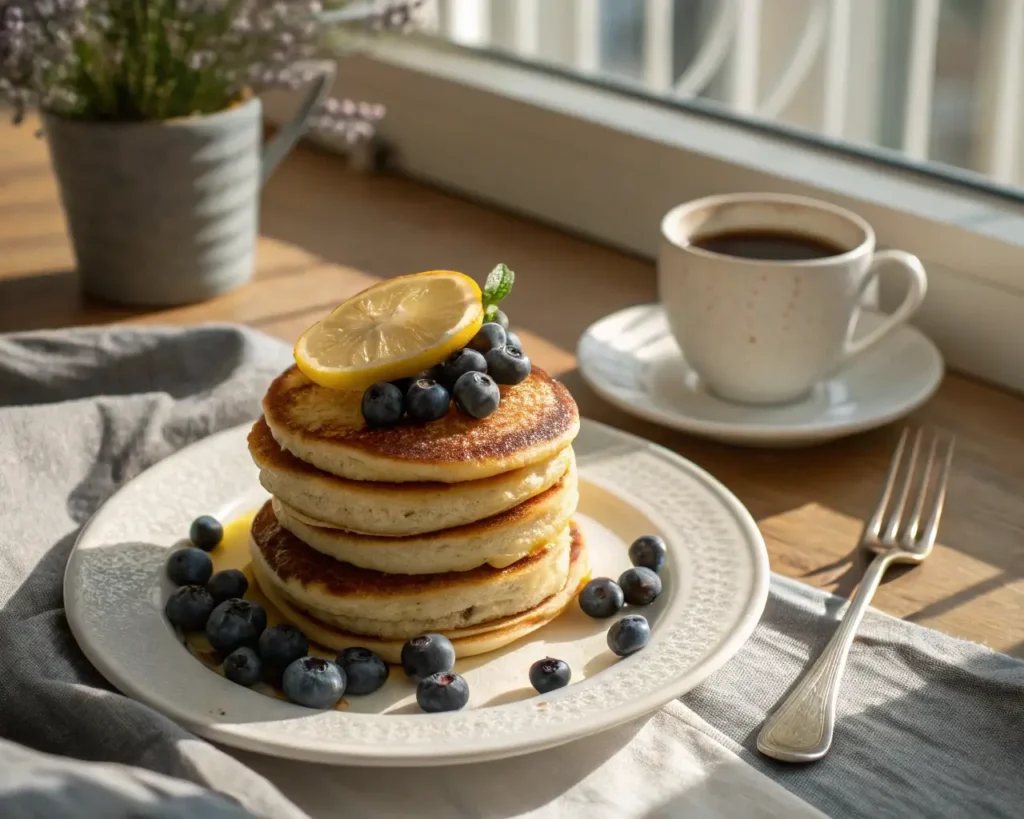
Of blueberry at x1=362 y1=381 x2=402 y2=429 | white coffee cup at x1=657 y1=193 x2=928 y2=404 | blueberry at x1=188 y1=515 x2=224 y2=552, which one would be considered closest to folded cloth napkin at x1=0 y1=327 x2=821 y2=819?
blueberry at x1=188 y1=515 x2=224 y2=552

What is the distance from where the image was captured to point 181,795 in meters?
0.75

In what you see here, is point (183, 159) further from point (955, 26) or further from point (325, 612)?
point (955, 26)

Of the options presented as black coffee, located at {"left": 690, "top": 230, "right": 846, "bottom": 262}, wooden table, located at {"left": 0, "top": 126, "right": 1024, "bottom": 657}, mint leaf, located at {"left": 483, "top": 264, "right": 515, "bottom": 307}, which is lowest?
wooden table, located at {"left": 0, "top": 126, "right": 1024, "bottom": 657}

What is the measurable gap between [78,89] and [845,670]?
1117 millimetres

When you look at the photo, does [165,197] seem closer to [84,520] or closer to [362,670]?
[84,520]

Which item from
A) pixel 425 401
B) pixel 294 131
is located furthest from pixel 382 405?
pixel 294 131

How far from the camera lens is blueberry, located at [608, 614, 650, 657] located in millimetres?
957

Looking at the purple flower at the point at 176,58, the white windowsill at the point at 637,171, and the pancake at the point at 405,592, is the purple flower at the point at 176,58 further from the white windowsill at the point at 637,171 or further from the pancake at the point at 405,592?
the pancake at the point at 405,592

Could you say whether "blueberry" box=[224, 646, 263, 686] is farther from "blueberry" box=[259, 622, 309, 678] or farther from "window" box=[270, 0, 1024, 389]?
"window" box=[270, 0, 1024, 389]

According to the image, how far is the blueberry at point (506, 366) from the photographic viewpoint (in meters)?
1.01

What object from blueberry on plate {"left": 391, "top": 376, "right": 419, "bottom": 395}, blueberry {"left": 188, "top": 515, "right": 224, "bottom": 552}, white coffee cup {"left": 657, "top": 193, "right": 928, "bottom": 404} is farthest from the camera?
white coffee cup {"left": 657, "top": 193, "right": 928, "bottom": 404}

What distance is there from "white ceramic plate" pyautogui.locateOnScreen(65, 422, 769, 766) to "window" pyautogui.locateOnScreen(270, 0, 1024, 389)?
49cm

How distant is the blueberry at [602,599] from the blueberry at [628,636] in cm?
5

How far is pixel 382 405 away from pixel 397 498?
68 mm
